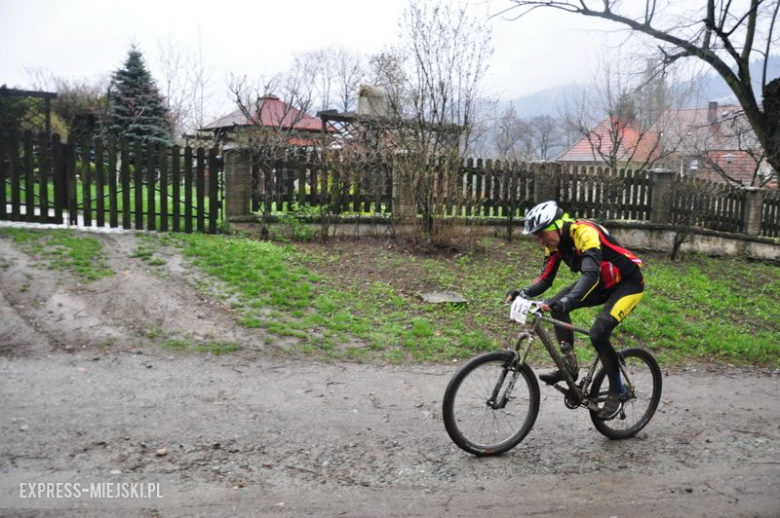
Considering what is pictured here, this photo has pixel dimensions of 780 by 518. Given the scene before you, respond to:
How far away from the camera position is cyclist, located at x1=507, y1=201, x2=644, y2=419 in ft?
15.4

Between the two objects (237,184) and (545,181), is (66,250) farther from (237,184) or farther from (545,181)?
(545,181)

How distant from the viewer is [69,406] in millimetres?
5195

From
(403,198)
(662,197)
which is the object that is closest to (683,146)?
(662,197)

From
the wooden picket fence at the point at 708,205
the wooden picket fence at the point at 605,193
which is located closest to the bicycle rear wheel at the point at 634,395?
the wooden picket fence at the point at 605,193

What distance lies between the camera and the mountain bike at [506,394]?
180 inches

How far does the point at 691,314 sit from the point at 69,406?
29.3ft

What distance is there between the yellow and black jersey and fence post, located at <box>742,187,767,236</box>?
1472cm

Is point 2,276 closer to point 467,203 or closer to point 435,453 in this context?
point 435,453

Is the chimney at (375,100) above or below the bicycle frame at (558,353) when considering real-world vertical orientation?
above

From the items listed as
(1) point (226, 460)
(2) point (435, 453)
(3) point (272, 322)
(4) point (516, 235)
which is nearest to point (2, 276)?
(3) point (272, 322)

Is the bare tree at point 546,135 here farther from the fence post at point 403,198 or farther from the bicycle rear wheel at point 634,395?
the bicycle rear wheel at point 634,395

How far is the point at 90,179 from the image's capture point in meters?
10.8

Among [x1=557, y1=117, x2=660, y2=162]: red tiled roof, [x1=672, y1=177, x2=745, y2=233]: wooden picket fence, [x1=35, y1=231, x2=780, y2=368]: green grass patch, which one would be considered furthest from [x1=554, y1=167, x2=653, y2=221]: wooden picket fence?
[x1=557, y1=117, x2=660, y2=162]: red tiled roof

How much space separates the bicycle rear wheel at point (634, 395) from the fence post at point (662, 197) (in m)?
10.5
